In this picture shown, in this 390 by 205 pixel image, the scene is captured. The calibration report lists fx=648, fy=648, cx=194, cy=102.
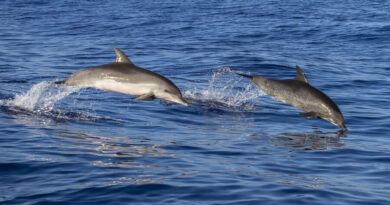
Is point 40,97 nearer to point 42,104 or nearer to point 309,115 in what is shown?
point 42,104

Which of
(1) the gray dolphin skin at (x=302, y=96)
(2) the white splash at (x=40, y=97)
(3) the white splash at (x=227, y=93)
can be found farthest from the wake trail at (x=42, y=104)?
(1) the gray dolphin skin at (x=302, y=96)

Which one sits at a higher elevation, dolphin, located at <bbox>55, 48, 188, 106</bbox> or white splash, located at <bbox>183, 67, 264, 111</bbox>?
dolphin, located at <bbox>55, 48, 188, 106</bbox>

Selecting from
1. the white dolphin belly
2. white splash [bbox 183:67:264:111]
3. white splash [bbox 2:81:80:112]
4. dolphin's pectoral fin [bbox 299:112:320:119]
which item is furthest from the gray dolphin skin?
white splash [bbox 2:81:80:112]

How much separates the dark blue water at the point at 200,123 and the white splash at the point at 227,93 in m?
0.05

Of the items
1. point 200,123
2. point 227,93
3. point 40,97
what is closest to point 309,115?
point 200,123

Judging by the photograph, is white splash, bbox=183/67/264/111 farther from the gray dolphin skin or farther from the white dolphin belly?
the white dolphin belly

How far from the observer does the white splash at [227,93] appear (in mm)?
15586

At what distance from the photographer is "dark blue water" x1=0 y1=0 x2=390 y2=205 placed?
8352 millimetres

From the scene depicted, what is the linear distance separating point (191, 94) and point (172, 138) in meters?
4.80

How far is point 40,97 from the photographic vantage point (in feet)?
49.1

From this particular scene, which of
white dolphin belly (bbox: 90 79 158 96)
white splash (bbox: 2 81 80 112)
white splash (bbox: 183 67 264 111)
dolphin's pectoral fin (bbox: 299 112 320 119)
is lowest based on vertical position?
white splash (bbox: 183 67 264 111)

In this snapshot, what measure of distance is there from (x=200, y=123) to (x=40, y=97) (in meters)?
4.06

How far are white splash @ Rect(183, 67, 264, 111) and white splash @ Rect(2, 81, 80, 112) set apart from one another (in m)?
3.07

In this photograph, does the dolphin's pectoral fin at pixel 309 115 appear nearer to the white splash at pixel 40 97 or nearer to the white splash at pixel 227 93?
the white splash at pixel 227 93
